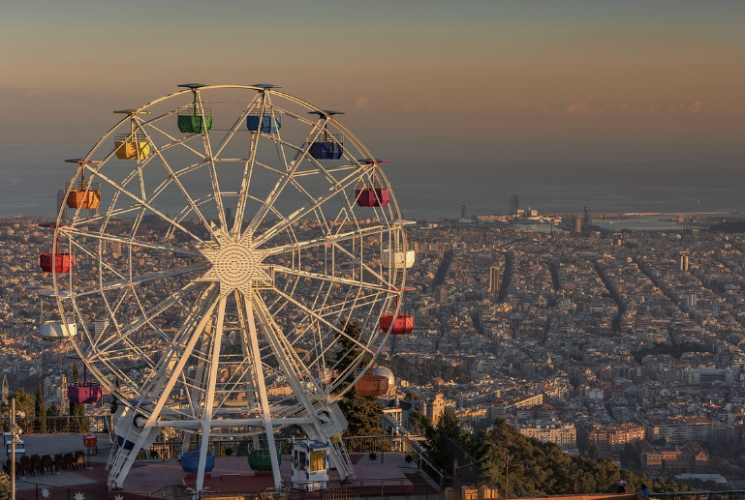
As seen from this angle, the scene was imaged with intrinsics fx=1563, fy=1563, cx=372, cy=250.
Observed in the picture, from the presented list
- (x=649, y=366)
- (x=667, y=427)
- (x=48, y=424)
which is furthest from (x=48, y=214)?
(x=48, y=424)

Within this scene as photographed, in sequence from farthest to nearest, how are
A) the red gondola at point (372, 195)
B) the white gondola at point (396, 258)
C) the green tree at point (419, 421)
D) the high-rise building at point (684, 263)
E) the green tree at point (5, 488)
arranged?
1. the high-rise building at point (684, 263)
2. the green tree at point (419, 421)
3. the red gondola at point (372, 195)
4. the white gondola at point (396, 258)
5. the green tree at point (5, 488)

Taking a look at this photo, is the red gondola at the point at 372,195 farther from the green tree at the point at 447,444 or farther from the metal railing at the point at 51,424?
the metal railing at the point at 51,424

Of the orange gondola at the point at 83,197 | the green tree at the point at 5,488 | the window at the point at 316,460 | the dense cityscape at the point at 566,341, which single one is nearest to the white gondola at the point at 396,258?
the window at the point at 316,460

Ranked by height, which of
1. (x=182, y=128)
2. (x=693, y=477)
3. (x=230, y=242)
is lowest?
(x=693, y=477)

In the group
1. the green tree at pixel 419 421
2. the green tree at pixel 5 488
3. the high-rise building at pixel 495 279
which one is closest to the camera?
→ the green tree at pixel 5 488

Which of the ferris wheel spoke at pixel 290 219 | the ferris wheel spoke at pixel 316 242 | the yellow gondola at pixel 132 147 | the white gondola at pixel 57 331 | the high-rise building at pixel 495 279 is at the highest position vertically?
the high-rise building at pixel 495 279

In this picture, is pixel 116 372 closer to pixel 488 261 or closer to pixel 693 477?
pixel 693 477

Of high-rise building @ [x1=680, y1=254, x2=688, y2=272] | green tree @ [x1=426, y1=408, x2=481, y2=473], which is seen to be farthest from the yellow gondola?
high-rise building @ [x1=680, y1=254, x2=688, y2=272]

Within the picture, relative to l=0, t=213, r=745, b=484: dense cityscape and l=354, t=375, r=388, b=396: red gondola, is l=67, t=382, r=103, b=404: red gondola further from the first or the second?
l=0, t=213, r=745, b=484: dense cityscape
